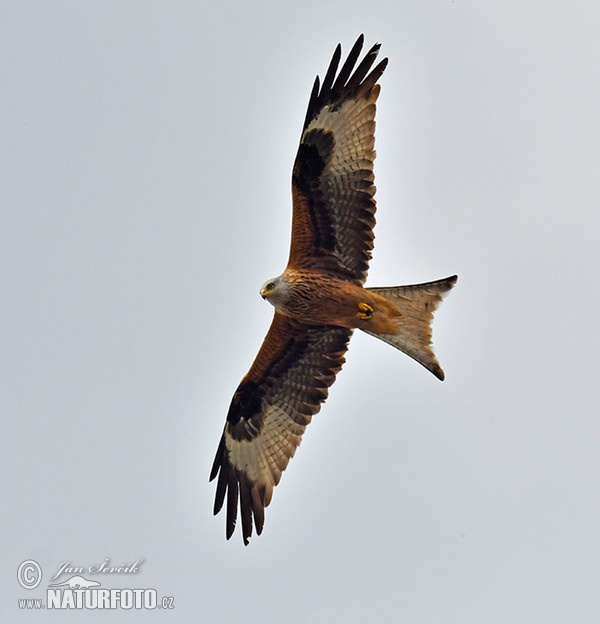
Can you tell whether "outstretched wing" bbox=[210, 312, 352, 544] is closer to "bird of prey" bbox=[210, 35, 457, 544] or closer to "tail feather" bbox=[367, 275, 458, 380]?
"bird of prey" bbox=[210, 35, 457, 544]

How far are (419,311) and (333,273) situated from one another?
1121 millimetres

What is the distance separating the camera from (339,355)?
47.1ft

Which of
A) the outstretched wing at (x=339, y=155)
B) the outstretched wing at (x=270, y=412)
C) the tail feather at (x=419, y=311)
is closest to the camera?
the outstretched wing at (x=339, y=155)

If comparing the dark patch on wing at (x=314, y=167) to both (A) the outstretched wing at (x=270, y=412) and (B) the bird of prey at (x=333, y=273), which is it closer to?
(B) the bird of prey at (x=333, y=273)

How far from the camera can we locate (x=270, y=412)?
578 inches

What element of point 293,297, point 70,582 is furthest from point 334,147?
point 70,582

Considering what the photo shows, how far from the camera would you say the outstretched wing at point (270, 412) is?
1430 centimetres

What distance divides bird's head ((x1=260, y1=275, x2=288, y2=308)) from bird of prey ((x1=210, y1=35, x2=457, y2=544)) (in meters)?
0.01

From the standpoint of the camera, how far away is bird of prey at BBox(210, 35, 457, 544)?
13.5 meters

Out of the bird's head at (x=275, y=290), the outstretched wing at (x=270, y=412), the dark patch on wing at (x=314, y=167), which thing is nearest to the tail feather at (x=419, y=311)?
the outstretched wing at (x=270, y=412)

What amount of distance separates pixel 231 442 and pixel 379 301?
2.81 metres

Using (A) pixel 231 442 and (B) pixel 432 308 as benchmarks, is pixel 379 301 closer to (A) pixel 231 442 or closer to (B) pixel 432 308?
(B) pixel 432 308

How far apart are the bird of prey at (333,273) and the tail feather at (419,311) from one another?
1cm

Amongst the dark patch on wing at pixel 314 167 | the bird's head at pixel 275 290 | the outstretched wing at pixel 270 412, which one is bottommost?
the outstretched wing at pixel 270 412
